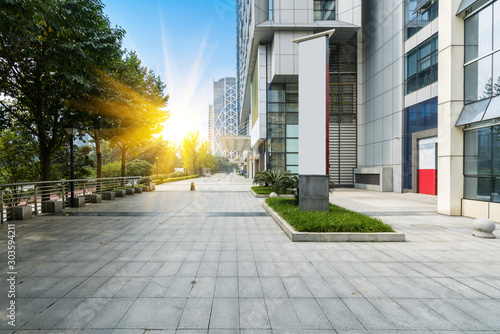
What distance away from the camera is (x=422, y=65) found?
17328 millimetres

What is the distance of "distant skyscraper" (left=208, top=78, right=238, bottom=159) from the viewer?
171 m

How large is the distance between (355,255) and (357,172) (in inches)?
803

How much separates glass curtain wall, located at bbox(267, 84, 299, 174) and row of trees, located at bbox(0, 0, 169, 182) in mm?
12295

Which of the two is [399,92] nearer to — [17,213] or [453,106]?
[453,106]

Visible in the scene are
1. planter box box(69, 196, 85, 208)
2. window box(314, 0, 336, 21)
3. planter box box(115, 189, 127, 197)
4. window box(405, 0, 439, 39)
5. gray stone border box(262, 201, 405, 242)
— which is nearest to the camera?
gray stone border box(262, 201, 405, 242)

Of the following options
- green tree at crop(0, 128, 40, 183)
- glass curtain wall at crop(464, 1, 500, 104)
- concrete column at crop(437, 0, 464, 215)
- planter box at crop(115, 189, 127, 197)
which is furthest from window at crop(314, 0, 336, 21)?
green tree at crop(0, 128, 40, 183)

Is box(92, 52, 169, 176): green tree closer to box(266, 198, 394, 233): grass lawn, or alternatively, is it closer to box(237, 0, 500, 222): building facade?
box(237, 0, 500, 222): building facade

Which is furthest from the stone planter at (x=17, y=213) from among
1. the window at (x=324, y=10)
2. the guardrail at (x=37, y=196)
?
the window at (x=324, y=10)

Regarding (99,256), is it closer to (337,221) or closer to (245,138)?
(337,221)

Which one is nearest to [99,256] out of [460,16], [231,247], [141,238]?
[141,238]

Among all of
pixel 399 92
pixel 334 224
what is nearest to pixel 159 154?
pixel 399 92

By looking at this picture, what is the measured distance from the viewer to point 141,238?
6609 mm

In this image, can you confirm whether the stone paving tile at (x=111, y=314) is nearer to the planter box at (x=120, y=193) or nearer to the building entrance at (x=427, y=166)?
the planter box at (x=120, y=193)

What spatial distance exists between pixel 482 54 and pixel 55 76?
1710cm
